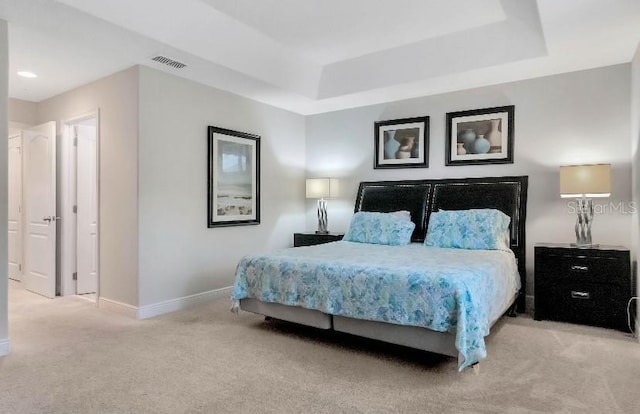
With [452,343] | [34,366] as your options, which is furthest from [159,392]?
[452,343]

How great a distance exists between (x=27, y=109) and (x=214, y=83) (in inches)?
108

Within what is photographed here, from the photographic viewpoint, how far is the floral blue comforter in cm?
245

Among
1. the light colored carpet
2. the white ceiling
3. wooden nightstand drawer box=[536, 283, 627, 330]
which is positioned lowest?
the light colored carpet

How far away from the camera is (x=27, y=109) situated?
5180mm

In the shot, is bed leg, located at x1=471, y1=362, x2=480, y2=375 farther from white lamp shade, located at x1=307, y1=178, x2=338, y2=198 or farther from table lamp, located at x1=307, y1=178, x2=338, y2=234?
white lamp shade, located at x1=307, y1=178, x2=338, y2=198

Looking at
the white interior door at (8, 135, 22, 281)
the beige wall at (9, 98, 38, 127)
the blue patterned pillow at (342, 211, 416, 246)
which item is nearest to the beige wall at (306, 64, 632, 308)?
the blue patterned pillow at (342, 211, 416, 246)

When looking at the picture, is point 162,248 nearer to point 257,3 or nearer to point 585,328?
point 257,3

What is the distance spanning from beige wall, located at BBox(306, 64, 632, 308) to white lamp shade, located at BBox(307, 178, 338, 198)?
756mm

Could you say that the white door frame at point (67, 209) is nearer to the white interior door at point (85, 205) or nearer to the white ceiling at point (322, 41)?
the white interior door at point (85, 205)

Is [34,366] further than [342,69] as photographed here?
No

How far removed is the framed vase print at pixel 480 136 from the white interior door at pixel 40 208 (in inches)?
189

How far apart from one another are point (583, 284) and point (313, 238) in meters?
A: 2.99

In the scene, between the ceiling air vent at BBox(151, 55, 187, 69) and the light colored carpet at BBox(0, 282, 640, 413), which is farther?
the ceiling air vent at BBox(151, 55, 187, 69)

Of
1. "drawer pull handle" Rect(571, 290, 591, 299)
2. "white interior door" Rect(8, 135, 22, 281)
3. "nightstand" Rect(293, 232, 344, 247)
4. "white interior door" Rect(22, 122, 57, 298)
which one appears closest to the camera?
"drawer pull handle" Rect(571, 290, 591, 299)
